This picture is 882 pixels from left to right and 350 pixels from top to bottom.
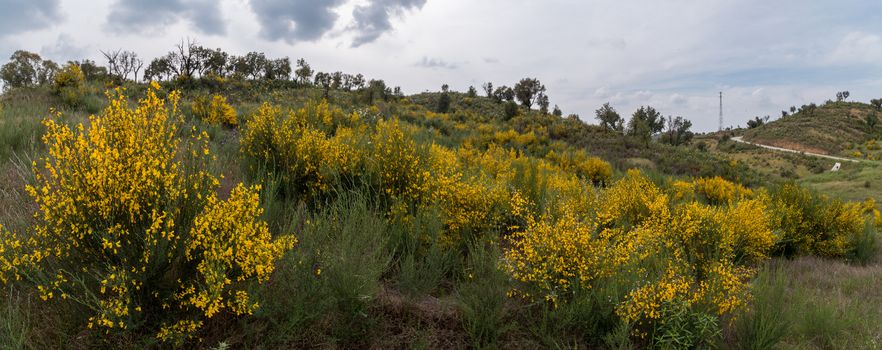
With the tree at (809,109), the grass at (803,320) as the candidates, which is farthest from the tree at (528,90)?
the tree at (809,109)

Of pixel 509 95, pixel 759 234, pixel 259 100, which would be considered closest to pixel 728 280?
pixel 759 234

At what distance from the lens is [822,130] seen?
2562 inches

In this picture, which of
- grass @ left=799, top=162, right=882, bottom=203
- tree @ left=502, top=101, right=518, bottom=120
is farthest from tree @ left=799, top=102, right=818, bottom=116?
tree @ left=502, top=101, right=518, bottom=120

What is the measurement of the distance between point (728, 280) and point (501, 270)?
2036 millimetres

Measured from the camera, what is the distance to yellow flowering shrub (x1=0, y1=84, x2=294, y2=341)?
2.68m

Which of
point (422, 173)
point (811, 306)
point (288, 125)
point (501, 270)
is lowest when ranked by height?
point (811, 306)

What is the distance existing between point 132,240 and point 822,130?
86.2 metres

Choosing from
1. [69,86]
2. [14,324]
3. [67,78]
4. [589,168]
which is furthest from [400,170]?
[589,168]

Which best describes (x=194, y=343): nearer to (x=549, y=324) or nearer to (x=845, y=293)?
(x=549, y=324)

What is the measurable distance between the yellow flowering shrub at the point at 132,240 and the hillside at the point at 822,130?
7110 centimetres

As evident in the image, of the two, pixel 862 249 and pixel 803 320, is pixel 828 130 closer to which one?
pixel 862 249

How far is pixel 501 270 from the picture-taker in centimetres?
379

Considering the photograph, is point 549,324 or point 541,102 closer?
point 549,324

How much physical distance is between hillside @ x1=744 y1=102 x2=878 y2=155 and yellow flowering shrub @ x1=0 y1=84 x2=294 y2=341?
71097 mm
